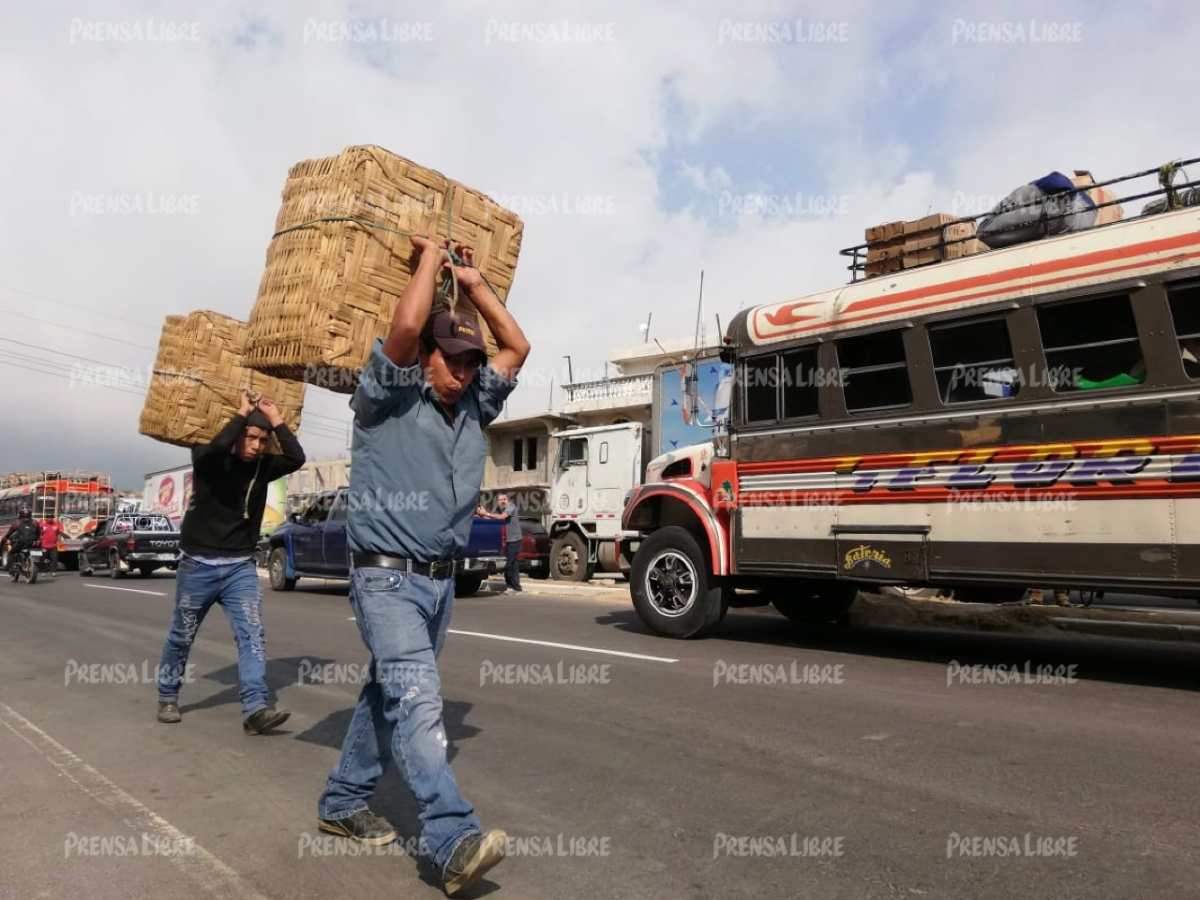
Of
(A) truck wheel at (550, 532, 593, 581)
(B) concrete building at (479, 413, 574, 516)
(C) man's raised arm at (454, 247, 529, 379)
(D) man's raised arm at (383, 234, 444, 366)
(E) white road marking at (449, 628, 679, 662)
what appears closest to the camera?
(D) man's raised arm at (383, 234, 444, 366)

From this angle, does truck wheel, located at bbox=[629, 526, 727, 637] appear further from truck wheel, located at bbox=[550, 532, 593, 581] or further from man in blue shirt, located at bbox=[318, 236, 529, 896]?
truck wheel, located at bbox=[550, 532, 593, 581]

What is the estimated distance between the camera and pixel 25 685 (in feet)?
24.5

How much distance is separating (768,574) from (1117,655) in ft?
10.4

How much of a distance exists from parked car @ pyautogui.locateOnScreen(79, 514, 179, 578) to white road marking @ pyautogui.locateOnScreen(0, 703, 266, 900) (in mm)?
17198

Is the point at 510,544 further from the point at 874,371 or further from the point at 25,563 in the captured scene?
the point at 25,563

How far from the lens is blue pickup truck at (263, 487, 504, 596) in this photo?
53.2 feet

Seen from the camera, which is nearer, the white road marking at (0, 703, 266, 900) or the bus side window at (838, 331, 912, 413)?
the white road marking at (0, 703, 266, 900)

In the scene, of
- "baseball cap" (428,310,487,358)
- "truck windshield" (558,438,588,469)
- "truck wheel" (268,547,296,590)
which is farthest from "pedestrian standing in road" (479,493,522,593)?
"baseball cap" (428,310,487,358)

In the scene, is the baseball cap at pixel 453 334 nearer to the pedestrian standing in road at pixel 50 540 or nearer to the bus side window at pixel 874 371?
the bus side window at pixel 874 371

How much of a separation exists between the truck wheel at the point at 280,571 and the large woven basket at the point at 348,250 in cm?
1335

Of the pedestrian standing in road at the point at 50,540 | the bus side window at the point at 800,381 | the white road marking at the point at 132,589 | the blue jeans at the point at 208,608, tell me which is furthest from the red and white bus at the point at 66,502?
the bus side window at the point at 800,381

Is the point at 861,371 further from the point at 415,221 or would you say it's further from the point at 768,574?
the point at 415,221

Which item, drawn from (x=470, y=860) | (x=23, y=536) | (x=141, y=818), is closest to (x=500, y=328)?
(x=470, y=860)

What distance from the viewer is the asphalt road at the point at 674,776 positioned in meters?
3.32
